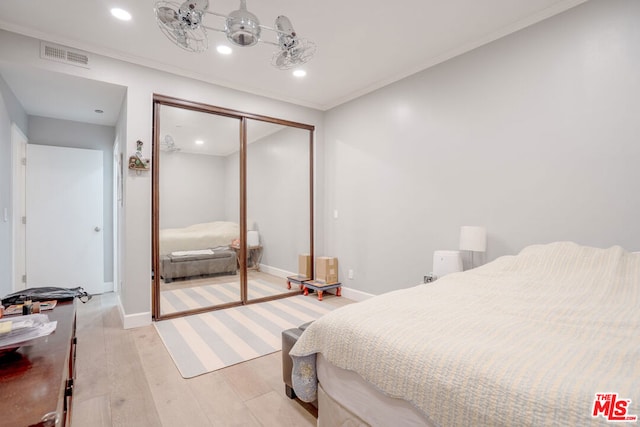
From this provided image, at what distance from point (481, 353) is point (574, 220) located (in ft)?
6.29

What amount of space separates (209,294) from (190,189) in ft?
4.33

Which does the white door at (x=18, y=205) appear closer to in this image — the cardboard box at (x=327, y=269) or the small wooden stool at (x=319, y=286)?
the small wooden stool at (x=319, y=286)

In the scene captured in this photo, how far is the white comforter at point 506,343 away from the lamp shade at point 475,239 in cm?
59

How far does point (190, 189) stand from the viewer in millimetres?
3574

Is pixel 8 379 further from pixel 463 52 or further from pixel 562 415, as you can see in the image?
pixel 463 52

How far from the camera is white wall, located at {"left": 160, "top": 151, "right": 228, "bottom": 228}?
11.1 feet

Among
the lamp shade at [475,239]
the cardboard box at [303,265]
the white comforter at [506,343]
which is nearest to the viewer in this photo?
the white comforter at [506,343]

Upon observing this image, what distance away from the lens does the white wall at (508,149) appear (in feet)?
6.95

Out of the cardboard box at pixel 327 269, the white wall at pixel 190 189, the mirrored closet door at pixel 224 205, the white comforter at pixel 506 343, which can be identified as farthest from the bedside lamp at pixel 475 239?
the white wall at pixel 190 189

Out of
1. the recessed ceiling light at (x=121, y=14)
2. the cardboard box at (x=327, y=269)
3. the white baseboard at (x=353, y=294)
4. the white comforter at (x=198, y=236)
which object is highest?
the recessed ceiling light at (x=121, y=14)

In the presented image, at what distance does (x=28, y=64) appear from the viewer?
2627mm

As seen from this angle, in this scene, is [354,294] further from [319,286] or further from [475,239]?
[475,239]

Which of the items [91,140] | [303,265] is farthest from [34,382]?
[91,140]

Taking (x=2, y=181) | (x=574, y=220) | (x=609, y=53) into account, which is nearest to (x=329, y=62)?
(x=609, y=53)
